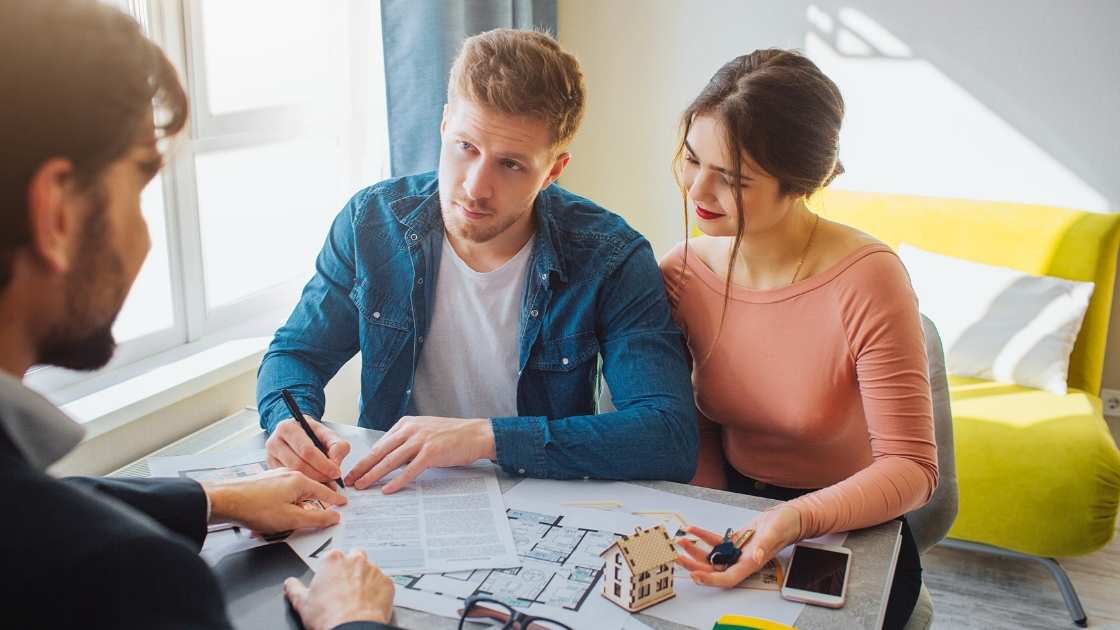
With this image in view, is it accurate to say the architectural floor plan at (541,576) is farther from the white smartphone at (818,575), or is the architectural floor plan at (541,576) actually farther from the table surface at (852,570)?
the white smartphone at (818,575)

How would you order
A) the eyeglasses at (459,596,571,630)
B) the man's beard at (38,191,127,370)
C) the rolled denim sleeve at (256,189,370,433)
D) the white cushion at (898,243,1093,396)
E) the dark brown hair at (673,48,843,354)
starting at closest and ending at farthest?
the man's beard at (38,191,127,370), the eyeglasses at (459,596,571,630), the dark brown hair at (673,48,843,354), the rolled denim sleeve at (256,189,370,433), the white cushion at (898,243,1093,396)

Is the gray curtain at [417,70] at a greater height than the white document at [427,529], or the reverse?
the gray curtain at [417,70]

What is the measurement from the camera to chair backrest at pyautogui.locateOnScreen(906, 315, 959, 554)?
4.89ft

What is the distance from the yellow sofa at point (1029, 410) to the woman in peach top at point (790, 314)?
798 millimetres

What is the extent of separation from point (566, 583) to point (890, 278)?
0.69 meters

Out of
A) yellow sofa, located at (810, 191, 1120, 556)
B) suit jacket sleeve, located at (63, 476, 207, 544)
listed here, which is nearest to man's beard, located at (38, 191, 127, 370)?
suit jacket sleeve, located at (63, 476, 207, 544)

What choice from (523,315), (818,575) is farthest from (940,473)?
(523,315)

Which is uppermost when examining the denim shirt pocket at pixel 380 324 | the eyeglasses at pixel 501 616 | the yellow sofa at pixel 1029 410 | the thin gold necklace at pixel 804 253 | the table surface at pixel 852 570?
the thin gold necklace at pixel 804 253

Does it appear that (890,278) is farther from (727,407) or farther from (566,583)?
(566,583)

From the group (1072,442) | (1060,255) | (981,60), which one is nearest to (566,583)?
(1072,442)

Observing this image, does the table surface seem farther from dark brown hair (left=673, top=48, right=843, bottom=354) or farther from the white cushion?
the white cushion

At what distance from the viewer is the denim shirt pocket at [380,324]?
1.63m

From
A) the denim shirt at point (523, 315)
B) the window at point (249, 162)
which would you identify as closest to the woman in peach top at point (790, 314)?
the denim shirt at point (523, 315)

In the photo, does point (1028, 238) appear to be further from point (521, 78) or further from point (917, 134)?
point (521, 78)
